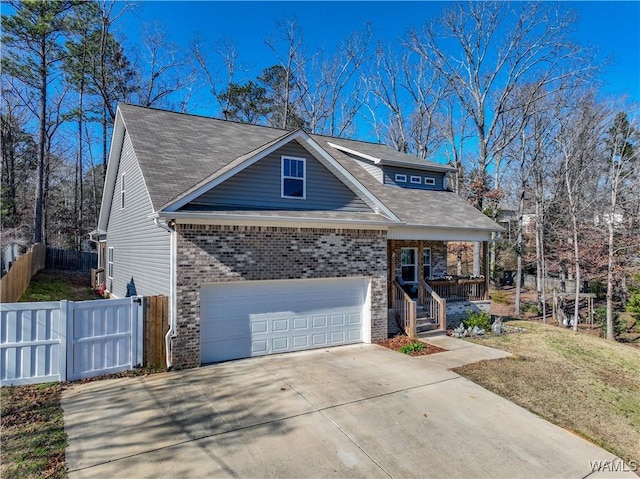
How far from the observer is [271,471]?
4.56 meters

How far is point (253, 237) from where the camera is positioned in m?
9.00

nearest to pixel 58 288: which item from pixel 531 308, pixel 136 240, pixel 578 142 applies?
pixel 136 240

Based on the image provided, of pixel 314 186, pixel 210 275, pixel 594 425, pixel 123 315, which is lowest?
pixel 594 425

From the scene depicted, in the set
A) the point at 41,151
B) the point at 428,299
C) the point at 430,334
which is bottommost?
the point at 430,334

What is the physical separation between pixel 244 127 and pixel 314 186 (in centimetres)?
544

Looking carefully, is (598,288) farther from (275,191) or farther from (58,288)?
(58,288)

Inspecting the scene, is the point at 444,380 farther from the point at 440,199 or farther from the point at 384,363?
the point at 440,199

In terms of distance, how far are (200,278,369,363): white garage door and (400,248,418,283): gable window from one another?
4260mm

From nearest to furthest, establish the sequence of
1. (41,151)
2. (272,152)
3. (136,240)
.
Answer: (272,152) → (136,240) → (41,151)

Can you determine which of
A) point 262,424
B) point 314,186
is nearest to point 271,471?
point 262,424

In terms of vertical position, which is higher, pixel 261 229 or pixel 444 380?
pixel 261 229

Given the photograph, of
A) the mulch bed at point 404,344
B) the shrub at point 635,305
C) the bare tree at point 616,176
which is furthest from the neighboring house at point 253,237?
the shrub at point 635,305

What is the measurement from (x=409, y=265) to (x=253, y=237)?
303 inches

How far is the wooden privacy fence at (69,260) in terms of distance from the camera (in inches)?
972
